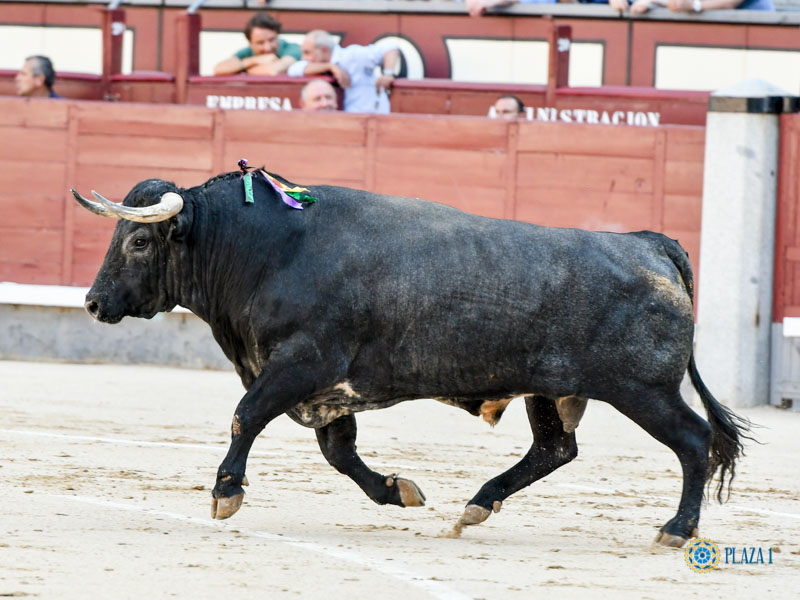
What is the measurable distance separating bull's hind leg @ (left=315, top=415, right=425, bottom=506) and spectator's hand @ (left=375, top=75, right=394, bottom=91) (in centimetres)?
571

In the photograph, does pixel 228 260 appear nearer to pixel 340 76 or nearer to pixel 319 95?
pixel 319 95

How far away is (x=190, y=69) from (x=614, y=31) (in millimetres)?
3116

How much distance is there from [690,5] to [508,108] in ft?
4.92

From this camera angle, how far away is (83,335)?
11234 millimetres

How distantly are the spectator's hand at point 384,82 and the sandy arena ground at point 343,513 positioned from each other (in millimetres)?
2752

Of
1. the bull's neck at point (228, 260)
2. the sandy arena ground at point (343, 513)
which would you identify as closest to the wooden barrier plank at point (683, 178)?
the sandy arena ground at point (343, 513)

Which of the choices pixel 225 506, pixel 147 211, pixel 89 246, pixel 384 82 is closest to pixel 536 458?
pixel 225 506

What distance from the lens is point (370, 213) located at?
223 inches

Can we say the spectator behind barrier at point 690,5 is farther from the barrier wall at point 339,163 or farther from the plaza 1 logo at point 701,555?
the plaza 1 logo at point 701,555

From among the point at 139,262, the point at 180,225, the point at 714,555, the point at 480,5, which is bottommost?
the point at 714,555

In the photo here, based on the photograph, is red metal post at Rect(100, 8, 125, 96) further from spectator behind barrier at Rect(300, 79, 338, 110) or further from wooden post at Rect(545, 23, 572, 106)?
wooden post at Rect(545, 23, 572, 106)

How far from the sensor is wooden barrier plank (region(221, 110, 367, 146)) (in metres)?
11.0

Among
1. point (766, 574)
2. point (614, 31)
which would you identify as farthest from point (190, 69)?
point (766, 574)

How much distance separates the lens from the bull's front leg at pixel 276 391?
534 centimetres
